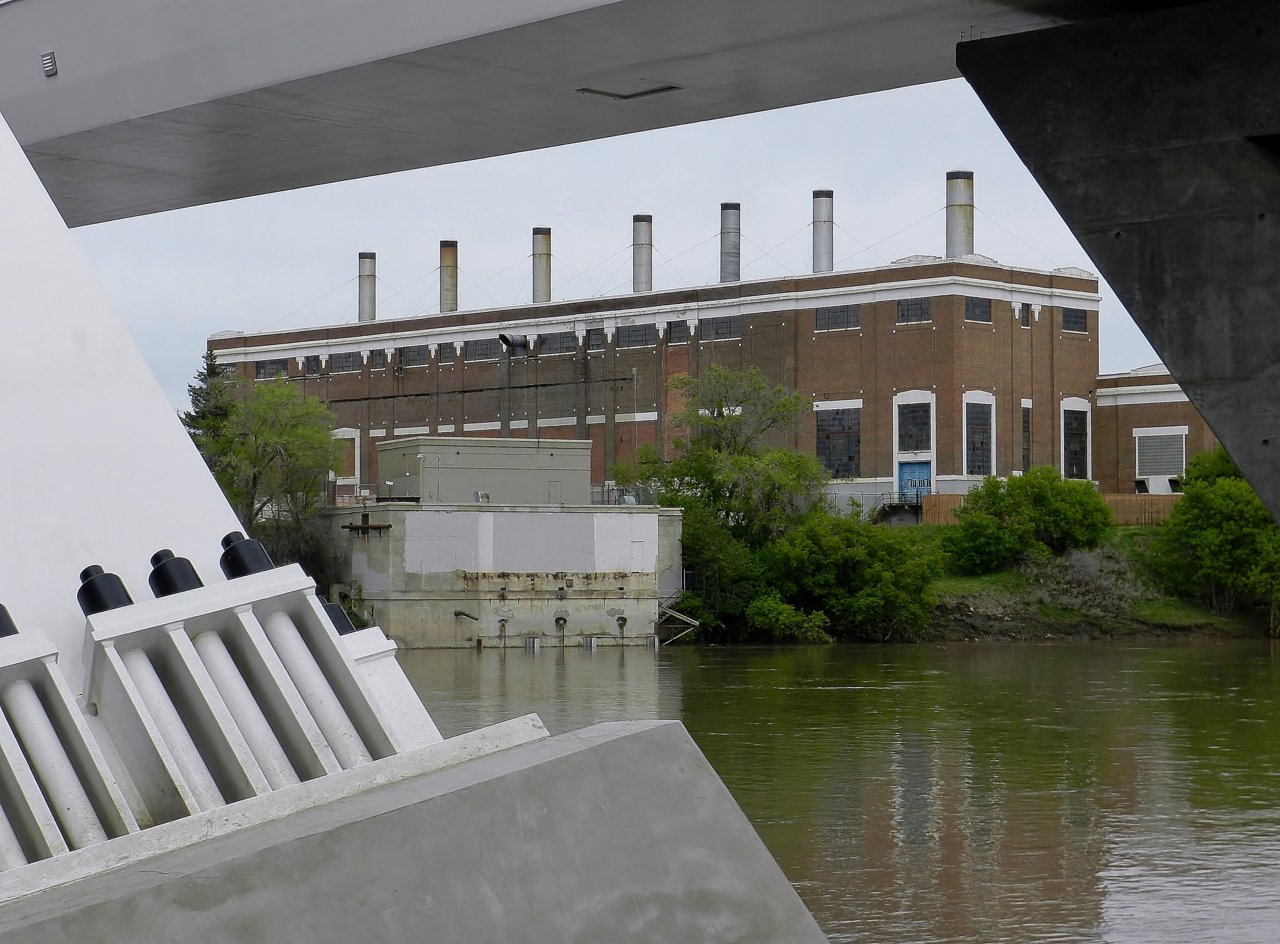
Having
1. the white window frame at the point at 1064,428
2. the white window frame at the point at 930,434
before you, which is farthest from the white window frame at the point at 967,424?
the white window frame at the point at 1064,428

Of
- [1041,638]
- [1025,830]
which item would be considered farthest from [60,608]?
[1041,638]

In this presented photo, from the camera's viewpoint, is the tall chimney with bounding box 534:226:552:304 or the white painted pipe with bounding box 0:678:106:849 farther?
the tall chimney with bounding box 534:226:552:304

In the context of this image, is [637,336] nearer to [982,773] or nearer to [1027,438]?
[1027,438]

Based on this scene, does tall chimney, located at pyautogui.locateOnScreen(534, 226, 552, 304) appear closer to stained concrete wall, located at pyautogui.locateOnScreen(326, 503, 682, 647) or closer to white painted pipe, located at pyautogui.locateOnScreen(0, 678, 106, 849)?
stained concrete wall, located at pyautogui.locateOnScreen(326, 503, 682, 647)

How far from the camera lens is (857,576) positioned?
2354 inches

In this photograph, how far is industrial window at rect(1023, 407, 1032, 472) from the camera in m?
68.3

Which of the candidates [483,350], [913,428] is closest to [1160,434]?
[913,428]

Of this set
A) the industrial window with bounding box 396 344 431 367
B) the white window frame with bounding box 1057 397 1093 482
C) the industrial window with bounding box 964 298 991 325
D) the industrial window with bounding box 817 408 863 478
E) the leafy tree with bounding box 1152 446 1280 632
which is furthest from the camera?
the industrial window with bounding box 396 344 431 367

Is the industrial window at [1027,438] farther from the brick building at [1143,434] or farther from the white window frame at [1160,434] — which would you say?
the white window frame at [1160,434]

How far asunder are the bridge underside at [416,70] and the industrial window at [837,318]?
58.9 meters

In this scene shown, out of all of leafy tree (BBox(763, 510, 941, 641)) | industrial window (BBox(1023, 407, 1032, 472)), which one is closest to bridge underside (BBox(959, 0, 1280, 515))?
leafy tree (BBox(763, 510, 941, 641))

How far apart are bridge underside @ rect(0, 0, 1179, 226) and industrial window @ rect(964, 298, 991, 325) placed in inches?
2274

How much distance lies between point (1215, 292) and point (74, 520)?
5.27 m

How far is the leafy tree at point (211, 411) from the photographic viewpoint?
66875mm
